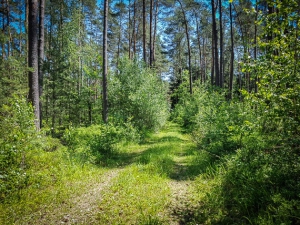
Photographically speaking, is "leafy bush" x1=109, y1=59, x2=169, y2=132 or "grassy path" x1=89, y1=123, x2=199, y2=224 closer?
"grassy path" x1=89, y1=123, x2=199, y2=224

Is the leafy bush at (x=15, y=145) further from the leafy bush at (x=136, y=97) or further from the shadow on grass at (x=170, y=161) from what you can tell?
the leafy bush at (x=136, y=97)

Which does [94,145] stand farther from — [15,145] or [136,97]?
[136,97]

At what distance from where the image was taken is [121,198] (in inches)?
165

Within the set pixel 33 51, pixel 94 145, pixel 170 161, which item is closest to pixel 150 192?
pixel 170 161

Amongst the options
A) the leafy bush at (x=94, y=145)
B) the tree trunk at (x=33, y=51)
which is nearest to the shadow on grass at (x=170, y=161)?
the leafy bush at (x=94, y=145)

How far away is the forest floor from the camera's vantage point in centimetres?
350

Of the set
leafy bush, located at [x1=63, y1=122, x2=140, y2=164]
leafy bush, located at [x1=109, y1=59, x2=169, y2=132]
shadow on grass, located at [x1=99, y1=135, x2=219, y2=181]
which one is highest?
leafy bush, located at [x1=109, y1=59, x2=169, y2=132]

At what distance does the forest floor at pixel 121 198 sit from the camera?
3.50 meters

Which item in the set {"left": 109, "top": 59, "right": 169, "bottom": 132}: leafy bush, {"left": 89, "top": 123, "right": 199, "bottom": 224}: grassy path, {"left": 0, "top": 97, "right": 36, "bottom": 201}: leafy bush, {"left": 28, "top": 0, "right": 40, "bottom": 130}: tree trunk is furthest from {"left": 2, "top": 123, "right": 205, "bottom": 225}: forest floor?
{"left": 109, "top": 59, "right": 169, "bottom": 132}: leafy bush

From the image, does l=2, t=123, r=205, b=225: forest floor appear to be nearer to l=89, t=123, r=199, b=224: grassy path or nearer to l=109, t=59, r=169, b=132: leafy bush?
l=89, t=123, r=199, b=224: grassy path

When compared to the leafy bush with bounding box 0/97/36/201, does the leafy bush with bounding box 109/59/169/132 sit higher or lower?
higher

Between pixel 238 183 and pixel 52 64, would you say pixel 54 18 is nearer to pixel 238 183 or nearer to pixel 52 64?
pixel 52 64

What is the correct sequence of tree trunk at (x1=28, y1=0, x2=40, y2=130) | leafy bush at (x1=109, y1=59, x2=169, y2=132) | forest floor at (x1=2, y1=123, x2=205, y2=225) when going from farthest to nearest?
leafy bush at (x1=109, y1=59, x2=169, y2=132)
tree trunk at (x1=28, y1=0, x2=40, y2=130)
forest floor at (x1=2, y1=123, x2=205, y2=225)

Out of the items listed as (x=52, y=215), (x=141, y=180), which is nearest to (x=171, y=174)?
(x=141, y=180)
